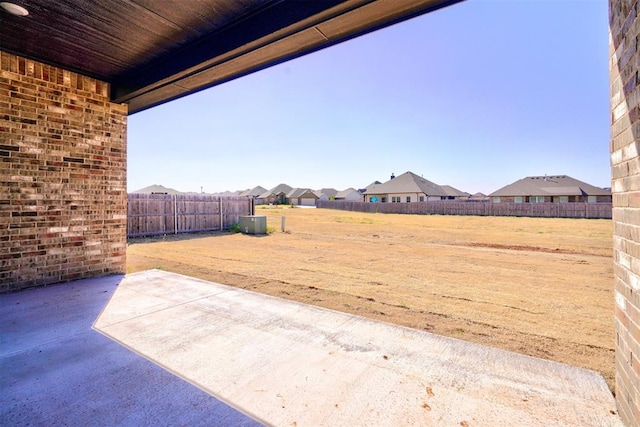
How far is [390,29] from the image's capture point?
3.04m

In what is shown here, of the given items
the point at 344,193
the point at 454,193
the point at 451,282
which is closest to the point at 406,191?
the point at 454,193

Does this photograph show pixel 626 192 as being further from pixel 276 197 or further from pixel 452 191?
pixel 276 197

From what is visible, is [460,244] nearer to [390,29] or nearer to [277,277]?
[277,277]

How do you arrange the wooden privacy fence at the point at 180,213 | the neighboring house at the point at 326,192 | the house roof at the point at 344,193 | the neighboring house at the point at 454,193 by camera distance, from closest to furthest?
the wooden privacy fence at the point at 180,213 < the neighboring house at the point at 454,193 < the house roof at the point at 344,193 < the neighboring house at the point at 326,192

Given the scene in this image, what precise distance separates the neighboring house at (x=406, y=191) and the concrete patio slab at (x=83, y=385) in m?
45.6

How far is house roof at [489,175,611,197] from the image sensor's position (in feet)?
135

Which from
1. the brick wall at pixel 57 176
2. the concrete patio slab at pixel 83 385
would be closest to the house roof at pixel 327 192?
the brick wall at pixel 57 176

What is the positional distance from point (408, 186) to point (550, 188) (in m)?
19.0

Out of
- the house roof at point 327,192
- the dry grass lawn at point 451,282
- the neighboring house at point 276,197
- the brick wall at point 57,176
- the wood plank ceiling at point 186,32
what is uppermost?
the house roof at point 327,192

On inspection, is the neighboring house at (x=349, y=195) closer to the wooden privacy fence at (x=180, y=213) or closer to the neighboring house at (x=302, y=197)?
the neighboring house at (x=302, y=197)

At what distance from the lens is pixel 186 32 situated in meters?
3.52

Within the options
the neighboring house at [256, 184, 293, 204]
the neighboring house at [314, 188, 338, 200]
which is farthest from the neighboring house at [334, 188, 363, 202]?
the neighboring house at [256, 184, 293, 204]

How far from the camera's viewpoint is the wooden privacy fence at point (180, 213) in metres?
14.3

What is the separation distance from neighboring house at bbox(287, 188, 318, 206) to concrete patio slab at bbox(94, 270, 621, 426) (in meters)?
69.2
